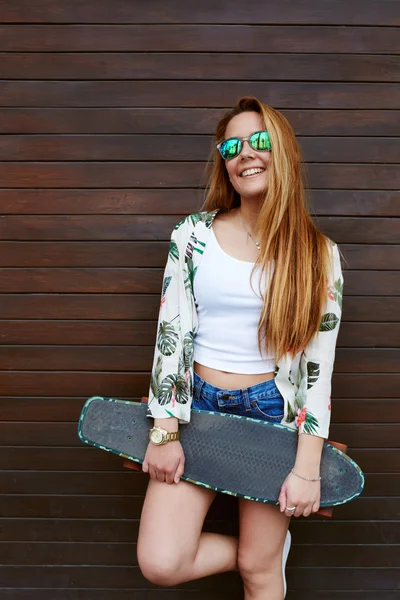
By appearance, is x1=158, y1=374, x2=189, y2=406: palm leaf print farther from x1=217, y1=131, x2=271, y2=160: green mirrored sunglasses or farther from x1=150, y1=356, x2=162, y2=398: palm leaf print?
x1=217, y1=131, x2=271, y2=160: green mirrored sunglasses

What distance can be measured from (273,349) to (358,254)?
0.79 metres

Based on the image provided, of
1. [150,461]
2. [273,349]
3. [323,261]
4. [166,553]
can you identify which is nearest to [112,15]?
[323,261]

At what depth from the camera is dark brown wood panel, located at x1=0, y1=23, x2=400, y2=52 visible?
7.64 feet

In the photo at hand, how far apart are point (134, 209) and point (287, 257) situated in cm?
81

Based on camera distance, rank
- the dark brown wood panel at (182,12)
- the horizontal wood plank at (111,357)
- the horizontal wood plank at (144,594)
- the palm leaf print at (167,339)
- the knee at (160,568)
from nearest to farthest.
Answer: the knee at (160,568), the palm leaf print at (167,339), the dark brown wood panel at (182,12), the horizontal wood plank at (111,357), the horizontal wood plank at (144,594)

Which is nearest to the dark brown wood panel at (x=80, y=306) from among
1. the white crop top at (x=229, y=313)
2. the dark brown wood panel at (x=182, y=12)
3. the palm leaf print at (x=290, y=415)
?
the white crop top at (x=229, y=313)

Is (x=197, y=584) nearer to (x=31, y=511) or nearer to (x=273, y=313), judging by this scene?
(x=31, y=511)

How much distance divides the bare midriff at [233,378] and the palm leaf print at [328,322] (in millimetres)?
228

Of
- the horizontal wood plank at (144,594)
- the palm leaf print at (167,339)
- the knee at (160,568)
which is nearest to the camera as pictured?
the knee at (160,568)

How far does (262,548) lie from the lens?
1.92m

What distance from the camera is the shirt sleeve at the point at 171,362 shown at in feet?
6.09

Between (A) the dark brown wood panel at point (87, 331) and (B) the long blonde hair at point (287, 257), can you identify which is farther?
(A) the dark brown wood panel at point (87, 331)

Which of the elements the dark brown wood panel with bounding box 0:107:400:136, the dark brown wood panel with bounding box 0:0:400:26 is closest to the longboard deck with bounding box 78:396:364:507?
the dark brown wood panel with bounding box 0:107:400:136

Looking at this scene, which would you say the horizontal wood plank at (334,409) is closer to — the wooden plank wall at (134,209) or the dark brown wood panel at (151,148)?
the wooden plank wall at (134,209)
